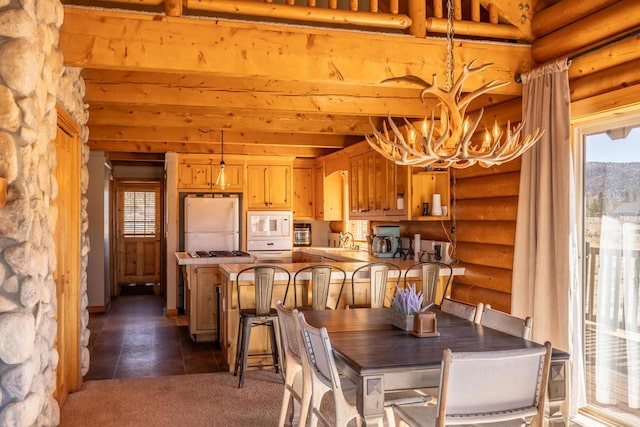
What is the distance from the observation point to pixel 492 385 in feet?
7.61

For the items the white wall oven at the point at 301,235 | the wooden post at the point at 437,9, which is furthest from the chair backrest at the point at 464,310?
the white wall oven at the point at 301,235

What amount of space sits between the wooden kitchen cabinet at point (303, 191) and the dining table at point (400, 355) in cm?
620

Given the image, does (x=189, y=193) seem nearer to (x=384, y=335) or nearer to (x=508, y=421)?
(x=384, y=335)

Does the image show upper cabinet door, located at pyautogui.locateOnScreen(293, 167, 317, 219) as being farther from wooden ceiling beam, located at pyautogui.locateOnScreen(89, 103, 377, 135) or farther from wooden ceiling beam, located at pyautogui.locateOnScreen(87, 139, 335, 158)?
wooden ceiling beam, located at pyautogui.locateOnScreen(89, 103, 377, 135)

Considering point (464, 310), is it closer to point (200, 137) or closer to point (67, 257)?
point (67, 257)

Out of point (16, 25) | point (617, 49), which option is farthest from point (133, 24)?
point (617, 49)

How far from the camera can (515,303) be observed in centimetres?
440

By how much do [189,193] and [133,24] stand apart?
4.96m

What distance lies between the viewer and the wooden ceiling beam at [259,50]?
Answer: 12.1 ft

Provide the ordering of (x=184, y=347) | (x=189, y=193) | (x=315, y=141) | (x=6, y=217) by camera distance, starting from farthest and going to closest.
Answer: (x=189, y=193) < (x=315, y=141) < (x=184, y=347) < (x=6, y=217)

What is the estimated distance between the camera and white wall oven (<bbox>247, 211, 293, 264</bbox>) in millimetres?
8750

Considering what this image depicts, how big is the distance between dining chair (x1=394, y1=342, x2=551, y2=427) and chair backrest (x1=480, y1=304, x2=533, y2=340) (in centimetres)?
55

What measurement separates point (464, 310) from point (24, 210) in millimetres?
2557

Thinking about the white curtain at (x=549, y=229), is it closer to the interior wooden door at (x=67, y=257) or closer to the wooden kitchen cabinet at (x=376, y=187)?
the wooden kitchen cabinet at (x=376, y=187)
